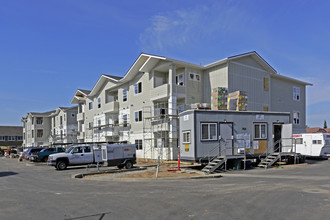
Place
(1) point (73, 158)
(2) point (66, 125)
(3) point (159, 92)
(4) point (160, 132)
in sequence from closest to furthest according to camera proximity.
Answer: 1. (1) point (73, 158)
2. (3) point (159, 92)
3. (4) point (160, 132)
4. (2) point (66, 125)

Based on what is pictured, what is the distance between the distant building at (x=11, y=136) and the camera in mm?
89281

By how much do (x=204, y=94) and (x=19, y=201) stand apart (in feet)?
76.9

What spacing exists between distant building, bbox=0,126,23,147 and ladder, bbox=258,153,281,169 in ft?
285

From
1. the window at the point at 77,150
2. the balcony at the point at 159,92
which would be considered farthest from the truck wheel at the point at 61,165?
the balcony at the point at 159,92

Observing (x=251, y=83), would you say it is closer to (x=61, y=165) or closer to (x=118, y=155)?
(x=118, y=155)

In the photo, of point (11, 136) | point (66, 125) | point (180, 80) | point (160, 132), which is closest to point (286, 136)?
point (180, 80)

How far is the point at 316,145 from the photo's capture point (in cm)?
2895

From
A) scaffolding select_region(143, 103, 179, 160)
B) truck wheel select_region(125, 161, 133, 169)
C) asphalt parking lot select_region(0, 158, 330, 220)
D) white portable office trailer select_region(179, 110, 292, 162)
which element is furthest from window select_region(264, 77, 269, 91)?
asphalt parking lot select_region(0, 158, 330, 220)

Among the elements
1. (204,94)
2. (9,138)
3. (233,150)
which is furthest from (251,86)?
(9,138)

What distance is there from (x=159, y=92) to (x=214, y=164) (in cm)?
1278

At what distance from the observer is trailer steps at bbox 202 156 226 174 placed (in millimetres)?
18497

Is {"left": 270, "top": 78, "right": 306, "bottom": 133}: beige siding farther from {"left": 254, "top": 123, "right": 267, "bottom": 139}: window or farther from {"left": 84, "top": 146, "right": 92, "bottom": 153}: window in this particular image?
{"left": 84, "top": 146, "right": 92, "bottom": 153}: window

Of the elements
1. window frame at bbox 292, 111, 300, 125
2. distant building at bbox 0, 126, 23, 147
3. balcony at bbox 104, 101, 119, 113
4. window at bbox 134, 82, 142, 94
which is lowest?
distant building at bbox 0, 126, 23, 147

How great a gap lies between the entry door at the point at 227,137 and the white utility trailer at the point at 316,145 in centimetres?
1287
